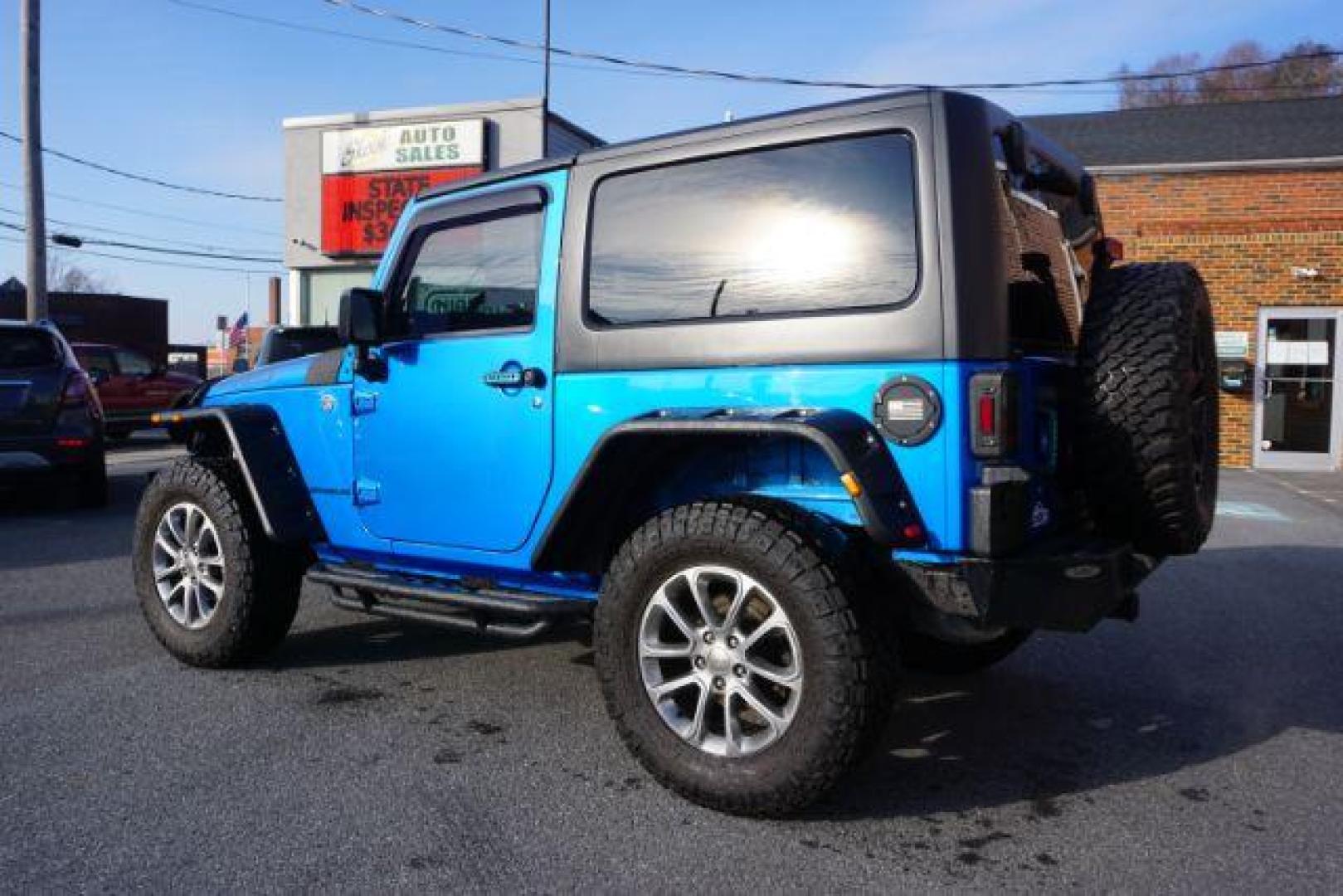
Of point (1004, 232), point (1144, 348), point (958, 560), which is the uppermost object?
point (1004, 232)

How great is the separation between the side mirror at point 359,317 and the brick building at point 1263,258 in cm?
1287

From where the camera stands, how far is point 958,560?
107 inches

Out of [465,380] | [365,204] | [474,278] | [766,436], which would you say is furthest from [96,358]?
[766,436]

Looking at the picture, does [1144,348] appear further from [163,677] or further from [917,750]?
[163,677]

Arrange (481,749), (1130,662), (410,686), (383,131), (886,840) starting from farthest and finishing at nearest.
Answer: (383,131) < (1130,662) < (410,686) < (481,749) < (886,840)

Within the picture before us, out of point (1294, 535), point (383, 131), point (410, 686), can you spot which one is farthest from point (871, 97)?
point (383, 131)

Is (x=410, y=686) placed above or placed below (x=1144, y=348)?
below

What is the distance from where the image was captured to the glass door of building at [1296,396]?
14.1m

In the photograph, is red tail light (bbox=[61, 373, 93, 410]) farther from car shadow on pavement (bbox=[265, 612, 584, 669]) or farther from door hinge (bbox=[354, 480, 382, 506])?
door hinge (bbox=[354, 480, 382, 506])

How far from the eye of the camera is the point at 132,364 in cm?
1681

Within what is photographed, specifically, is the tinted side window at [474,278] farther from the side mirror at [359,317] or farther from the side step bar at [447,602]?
the side step bar at [447,602]

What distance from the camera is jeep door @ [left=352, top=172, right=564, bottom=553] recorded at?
356cm

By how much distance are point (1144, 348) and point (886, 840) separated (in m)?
1.54

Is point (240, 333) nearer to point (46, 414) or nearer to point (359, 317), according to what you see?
point (46, 414)
